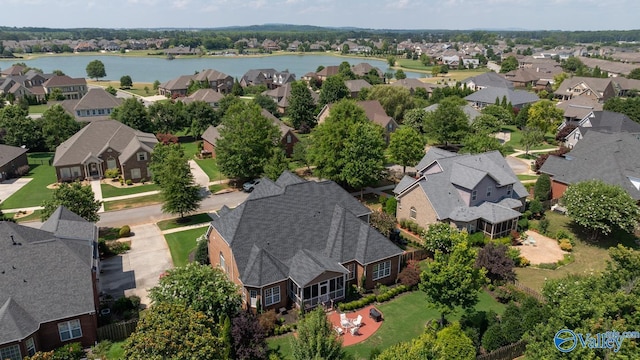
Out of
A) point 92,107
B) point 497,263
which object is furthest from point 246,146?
point 92,107

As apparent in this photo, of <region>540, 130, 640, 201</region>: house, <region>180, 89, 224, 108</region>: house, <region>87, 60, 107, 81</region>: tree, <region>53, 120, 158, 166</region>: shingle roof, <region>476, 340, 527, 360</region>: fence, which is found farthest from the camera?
<region>87, 60, 107, 81</region>: tree

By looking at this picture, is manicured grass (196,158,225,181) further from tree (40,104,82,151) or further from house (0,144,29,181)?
house (0,144,29,181)

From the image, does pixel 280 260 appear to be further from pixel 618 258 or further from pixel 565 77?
pixel 565 77

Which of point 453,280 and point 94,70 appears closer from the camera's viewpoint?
point 453,280

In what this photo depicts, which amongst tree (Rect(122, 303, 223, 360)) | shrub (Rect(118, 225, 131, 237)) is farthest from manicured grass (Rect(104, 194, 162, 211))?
tree (Rect(122, 303, 223, 360))

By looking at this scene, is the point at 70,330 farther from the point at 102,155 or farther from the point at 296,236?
the point at 102,155

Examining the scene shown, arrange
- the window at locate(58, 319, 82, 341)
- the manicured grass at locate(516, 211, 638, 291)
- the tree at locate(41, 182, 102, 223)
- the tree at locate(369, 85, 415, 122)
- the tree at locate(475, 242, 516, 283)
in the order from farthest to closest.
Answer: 1. the tree at locate(369, 85, 415, 122)
2. the tree at locate(41, 182, 102, 223)
3. the manicured grass at locate(516, 211, 638, 291)
4. the tree at locate(475, 242, 516, 283)
5. the window at locate(58, 319, 82, 341)
